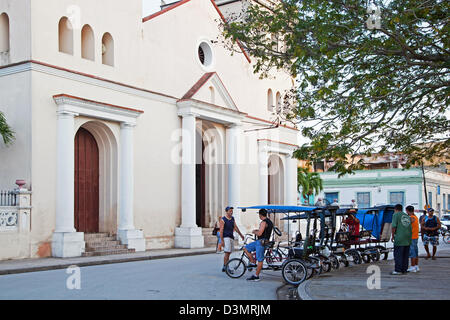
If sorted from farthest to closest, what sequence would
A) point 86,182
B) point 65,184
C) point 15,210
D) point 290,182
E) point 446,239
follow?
point 446,239 → point 290,182 → point 86,182 → point 65,184 → point 15,210

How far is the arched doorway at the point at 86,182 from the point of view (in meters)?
21.3

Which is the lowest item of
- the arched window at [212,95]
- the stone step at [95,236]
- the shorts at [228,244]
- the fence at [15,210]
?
the stone step at [95,236]

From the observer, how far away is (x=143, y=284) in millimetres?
12422

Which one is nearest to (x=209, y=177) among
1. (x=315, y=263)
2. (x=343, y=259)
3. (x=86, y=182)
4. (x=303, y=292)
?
(x=86, y=182)

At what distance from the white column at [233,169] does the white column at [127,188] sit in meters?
6.74

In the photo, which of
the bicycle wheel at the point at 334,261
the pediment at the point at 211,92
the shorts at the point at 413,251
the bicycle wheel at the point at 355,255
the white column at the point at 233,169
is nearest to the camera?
the shorts at the point at 413,251

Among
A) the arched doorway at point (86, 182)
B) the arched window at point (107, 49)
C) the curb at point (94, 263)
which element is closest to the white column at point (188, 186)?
the curb at point (94, 263)

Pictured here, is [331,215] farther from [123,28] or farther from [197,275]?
[123,28]

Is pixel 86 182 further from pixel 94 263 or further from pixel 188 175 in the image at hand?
pixel 94 263

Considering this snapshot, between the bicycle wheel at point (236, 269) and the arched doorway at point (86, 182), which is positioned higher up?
the arched doorway at point (86, 182)

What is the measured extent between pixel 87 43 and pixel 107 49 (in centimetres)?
103

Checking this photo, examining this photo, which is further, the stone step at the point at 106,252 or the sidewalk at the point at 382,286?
the stone step at the point at 106,252

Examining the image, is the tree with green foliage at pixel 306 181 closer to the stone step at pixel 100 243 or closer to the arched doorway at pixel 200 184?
the arched doorway at pixel 200 184

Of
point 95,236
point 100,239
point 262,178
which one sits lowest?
point 100,239
